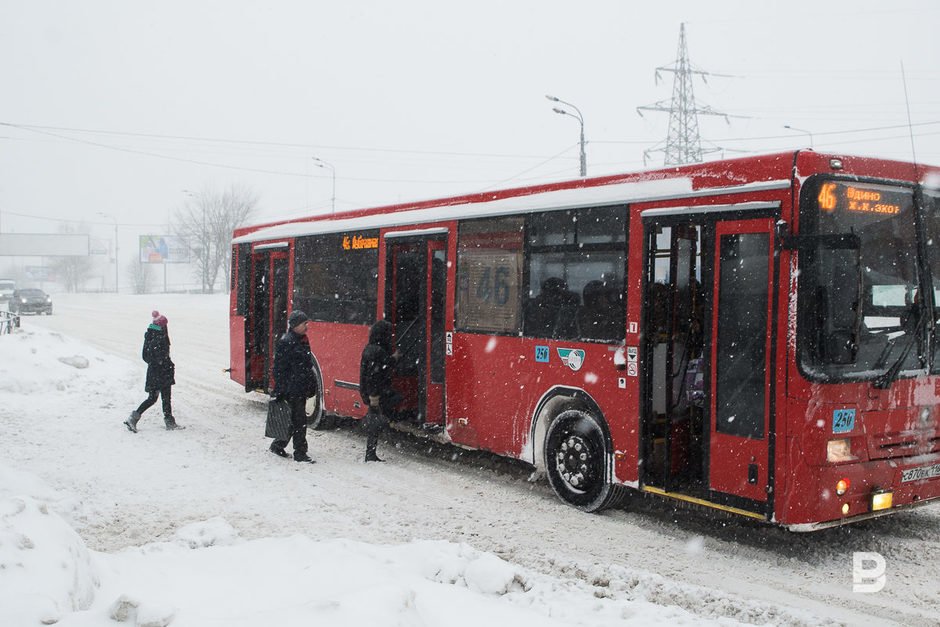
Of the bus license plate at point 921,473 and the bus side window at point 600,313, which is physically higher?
the bus side window at point 600,313

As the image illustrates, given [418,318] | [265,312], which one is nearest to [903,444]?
[418,318]

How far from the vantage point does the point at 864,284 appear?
6.09m

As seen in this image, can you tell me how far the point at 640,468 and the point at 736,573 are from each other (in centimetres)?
128

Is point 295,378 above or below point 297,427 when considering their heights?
above

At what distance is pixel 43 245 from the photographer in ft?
341

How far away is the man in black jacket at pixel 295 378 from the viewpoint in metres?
10.0

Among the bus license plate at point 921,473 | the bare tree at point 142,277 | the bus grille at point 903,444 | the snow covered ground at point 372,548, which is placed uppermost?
the bare tree at point 142,277

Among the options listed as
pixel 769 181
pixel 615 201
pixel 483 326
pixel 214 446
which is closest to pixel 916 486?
pixel 769 181

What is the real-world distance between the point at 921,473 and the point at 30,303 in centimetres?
4951

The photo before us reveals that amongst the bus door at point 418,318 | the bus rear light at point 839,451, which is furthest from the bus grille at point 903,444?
the bus door at point 418,318

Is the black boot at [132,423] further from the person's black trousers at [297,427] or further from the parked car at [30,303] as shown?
the parked car at [30,303]

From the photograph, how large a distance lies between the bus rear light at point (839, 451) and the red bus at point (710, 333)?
0.06ft

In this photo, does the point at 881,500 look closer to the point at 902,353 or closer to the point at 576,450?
the point at 902,353

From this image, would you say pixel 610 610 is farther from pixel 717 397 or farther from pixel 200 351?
pixel 200 351
